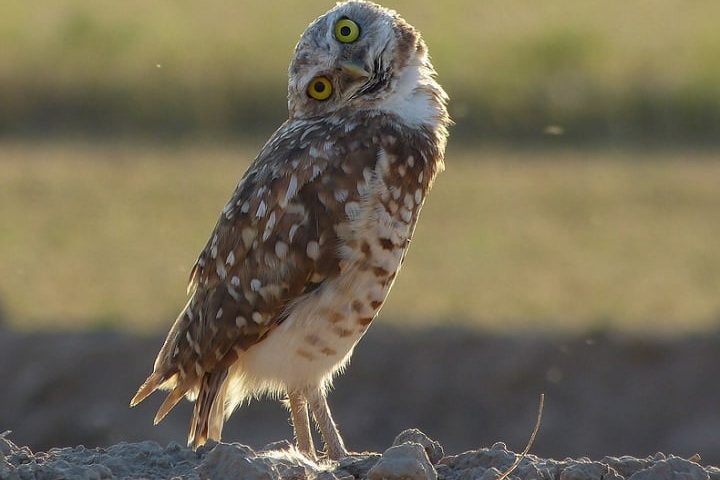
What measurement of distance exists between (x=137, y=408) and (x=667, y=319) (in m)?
5.06

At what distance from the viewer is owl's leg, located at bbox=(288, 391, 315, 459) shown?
7379mm

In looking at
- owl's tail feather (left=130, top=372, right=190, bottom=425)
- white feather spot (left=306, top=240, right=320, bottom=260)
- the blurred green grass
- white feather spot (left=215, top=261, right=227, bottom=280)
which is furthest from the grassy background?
white feather spot (left=306, top=240, right=320, bottom=260)

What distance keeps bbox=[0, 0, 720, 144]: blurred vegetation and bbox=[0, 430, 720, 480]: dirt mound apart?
650 inches

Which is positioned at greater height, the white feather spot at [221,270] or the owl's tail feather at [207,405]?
the white feather spot at [221,270]

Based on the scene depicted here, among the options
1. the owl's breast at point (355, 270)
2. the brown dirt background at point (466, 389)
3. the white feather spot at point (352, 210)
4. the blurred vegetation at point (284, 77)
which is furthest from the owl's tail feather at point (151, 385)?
the blurred vegetation at point (284, 77)

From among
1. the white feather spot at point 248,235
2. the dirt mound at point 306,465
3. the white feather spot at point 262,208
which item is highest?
the white feather spot at point 262,208

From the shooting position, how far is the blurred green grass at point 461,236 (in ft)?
52.5

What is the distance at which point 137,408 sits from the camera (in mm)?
13031

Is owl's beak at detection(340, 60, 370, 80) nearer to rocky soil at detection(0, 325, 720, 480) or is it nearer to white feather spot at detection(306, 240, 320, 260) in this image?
white feather spot at detection(306, 240, 320, 260)

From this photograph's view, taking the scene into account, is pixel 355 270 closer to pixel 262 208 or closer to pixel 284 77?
pixel 262 208

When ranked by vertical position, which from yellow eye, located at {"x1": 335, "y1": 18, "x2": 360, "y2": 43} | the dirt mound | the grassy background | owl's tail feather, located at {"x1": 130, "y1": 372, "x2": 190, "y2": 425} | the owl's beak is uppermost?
the grassy background

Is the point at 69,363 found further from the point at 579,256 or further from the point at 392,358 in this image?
the point at 579,256

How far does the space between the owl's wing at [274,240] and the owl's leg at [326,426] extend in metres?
0.39

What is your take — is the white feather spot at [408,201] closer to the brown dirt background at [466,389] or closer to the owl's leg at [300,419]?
the owl's leg at [300,419]
